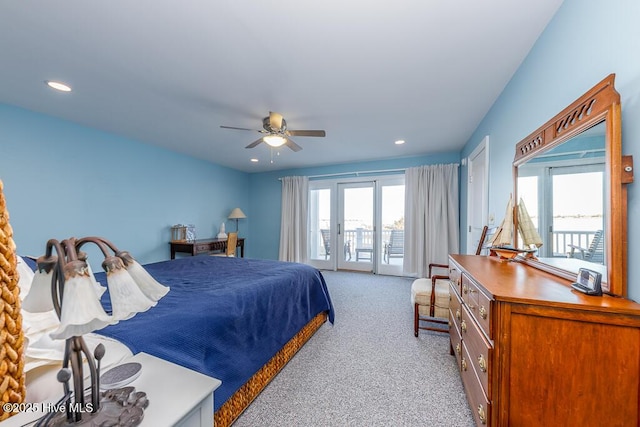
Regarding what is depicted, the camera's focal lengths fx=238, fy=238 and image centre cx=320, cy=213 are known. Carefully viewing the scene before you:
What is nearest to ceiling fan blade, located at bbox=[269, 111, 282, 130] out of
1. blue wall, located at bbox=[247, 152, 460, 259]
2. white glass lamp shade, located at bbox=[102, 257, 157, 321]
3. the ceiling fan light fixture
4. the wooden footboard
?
the ceiling fan light fixture

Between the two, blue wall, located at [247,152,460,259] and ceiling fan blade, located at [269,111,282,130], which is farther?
blue wall, located at [247,152,460,259]

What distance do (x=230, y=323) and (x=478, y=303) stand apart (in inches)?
56.1

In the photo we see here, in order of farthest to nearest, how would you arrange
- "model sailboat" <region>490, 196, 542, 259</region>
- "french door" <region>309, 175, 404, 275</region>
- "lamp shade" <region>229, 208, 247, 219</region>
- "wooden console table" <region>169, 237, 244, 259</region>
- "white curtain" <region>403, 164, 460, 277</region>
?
"lamp shade" <region>229, 208, 247, 219</region> < "french door" <region>309, 175, 404, 275</region> < "white curtain" <region>403, 164, 460, 277</region> < "wooden console table" <region>169, 237, 244, 259</region> < "model sailboat" <region>490, 196, 542, 259</region>

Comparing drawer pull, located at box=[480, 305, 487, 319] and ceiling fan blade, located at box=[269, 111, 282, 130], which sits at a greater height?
ceiling fan blade, located at box=[269, 111, 282, 130]

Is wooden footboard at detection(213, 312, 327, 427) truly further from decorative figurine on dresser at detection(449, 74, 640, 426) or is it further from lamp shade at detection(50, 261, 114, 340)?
decorative figurine on dresser at detection(449, 74, 640, 426)

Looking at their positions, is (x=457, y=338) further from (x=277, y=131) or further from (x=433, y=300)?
(x=277, y=131)

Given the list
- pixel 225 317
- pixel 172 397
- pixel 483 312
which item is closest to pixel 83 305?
pixel 172 397

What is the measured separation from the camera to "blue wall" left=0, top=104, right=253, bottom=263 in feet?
8.36

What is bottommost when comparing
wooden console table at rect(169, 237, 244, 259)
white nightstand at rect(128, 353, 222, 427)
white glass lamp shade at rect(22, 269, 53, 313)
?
wooden console table at rect(169, 237, 244, 259)

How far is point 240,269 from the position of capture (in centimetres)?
250

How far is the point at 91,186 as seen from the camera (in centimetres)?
310

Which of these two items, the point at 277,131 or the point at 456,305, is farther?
the point at 277,131

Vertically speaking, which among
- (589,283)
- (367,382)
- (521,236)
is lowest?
(367,382)

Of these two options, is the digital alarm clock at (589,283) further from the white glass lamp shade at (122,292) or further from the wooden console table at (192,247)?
the wooden console table at (192,247)
